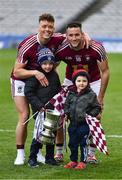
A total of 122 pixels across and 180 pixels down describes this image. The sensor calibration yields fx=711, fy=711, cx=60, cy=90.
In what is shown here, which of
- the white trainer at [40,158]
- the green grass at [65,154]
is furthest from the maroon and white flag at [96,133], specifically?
the white trainer at [40,158]

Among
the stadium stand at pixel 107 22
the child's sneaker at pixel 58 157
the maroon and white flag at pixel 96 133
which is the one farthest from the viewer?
the stadium stand at pixel 107 22

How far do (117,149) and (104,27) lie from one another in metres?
30.6

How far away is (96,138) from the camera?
9.20 meters

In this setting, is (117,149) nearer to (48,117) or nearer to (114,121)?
(48,117)

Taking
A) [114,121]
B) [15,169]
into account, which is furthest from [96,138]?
[114,121]

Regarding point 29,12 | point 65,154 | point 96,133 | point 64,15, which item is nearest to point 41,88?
point 96,133

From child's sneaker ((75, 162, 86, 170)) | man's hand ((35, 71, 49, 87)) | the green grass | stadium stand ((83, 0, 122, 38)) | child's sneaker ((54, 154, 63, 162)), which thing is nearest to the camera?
the green grass

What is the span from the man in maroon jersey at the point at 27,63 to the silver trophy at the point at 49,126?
42cm

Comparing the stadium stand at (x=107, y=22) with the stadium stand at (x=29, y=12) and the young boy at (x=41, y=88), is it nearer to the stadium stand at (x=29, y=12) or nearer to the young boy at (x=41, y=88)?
the stadium stand at (x=29, y=12)

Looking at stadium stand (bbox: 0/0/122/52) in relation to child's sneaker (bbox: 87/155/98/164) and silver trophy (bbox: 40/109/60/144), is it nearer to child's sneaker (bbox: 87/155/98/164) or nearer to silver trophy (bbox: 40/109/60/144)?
child's sneaker (bbox: 87/155/98/164)

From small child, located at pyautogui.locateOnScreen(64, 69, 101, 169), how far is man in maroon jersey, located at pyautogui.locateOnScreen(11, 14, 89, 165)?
17.7 inches

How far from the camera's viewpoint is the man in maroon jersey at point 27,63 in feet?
30.9

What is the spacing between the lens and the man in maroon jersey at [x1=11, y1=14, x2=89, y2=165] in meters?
9.41

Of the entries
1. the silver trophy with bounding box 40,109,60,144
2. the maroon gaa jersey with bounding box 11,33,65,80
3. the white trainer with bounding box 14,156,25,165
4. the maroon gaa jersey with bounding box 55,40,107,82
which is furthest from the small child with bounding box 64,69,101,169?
the white trainer with bounding box 14,156,25,165
